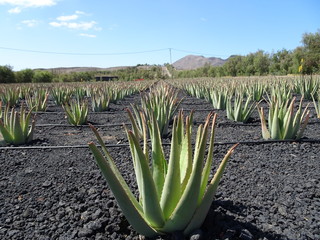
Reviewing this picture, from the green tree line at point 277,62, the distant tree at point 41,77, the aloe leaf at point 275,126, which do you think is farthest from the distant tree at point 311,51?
the aloe leaf at point 275,126

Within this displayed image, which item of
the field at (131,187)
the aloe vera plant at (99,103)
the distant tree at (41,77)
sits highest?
the distant tree at (41,77)

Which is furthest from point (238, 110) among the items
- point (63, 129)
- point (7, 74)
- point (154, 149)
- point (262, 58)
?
point (262, 58)

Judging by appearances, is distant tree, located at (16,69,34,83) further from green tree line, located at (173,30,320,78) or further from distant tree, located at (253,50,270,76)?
distant tree, located at (253,50,270,76)

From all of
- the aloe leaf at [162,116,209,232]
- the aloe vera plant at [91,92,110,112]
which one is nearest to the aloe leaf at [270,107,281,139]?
the aloe leaf at [162,116,209,232]

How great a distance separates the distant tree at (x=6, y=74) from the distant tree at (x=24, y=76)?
4.93ft

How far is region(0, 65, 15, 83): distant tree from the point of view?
36.9 metres

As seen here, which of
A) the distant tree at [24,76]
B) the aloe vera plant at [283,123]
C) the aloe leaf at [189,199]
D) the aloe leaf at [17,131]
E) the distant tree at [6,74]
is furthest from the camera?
the distant tree at [24,76]

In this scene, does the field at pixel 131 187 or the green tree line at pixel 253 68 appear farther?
the green tree line at pixel 253 68

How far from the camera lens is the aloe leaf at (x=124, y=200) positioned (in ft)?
4.64

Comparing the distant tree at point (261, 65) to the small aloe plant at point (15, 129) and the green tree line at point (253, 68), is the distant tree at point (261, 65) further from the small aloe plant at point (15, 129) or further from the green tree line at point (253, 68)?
the small aloe plant at point (15, 129)

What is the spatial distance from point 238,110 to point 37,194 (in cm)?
416

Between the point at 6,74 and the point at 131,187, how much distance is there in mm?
40878

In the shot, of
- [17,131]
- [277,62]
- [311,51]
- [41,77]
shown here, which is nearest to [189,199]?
[17,131]

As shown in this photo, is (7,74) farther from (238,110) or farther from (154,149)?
(154,149)
